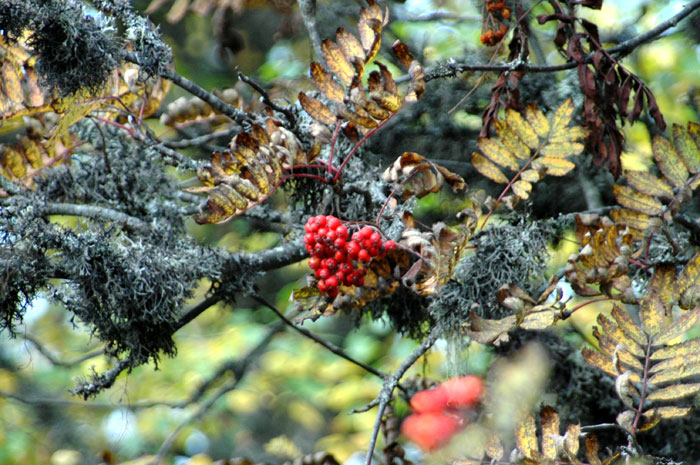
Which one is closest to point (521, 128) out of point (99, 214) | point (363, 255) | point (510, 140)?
point (510, 140)

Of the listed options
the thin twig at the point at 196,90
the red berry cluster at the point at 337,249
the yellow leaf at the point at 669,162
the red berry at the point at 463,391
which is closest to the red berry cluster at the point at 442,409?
the red berry at the point at 463,391

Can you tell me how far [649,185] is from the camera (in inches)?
35.2

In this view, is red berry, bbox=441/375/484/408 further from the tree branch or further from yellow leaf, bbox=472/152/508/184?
the tree branch

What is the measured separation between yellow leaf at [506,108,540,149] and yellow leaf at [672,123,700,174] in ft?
0.59

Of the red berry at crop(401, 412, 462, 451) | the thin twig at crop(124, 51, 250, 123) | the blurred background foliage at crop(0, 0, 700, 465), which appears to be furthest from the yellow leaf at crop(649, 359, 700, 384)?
the blurred background foliage at crop(0, 0, 700, 465)

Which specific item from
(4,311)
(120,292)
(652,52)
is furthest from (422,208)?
(652,52)

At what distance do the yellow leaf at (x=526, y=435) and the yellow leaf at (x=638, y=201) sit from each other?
0.33m

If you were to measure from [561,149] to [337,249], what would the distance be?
35 cm

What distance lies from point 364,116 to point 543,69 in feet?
1.09

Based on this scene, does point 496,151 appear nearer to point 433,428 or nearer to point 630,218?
point 630,218

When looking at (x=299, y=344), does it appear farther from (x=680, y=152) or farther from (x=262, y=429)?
(x=680, y=152)

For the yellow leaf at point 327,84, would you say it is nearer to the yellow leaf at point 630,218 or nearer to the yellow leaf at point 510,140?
the yellow leaf at point 510,140

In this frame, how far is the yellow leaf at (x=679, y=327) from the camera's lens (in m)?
0.73

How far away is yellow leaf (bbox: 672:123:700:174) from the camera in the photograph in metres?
0.88
